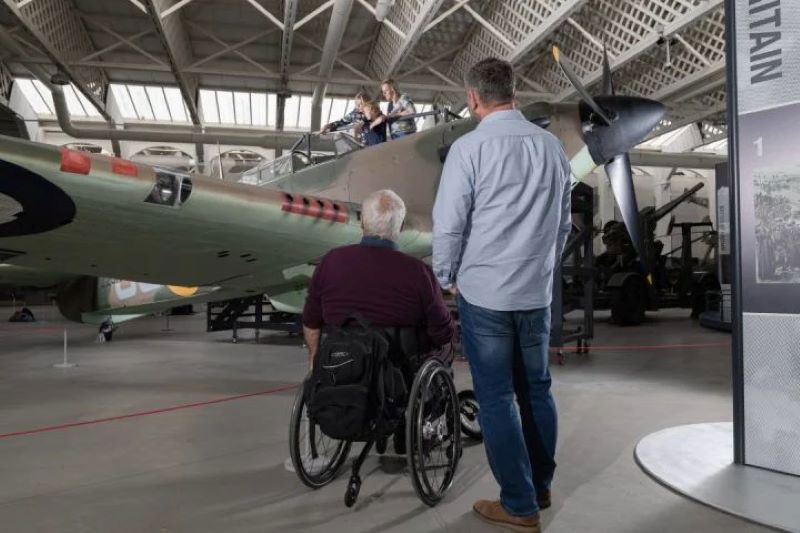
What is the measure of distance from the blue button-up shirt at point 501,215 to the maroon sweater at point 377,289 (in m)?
0.29

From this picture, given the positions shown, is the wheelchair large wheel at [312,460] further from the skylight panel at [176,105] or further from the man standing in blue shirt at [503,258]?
the skylight panel at [176,105]

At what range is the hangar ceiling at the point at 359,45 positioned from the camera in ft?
43.0

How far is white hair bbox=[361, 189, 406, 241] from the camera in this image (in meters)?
2.27

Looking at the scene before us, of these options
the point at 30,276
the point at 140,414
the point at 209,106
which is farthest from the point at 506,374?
the point at 209,106

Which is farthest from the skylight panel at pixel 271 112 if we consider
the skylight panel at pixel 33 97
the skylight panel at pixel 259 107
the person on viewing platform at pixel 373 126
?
the person on viewing platform at pixel 373 126

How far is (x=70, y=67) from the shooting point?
1570cm

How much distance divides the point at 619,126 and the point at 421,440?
419cm

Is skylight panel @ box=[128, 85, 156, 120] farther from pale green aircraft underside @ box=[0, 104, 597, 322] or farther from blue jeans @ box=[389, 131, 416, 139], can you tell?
blue jeans @ box=[389, 131, 416, 139]

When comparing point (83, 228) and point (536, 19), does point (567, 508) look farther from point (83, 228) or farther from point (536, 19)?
point (536, 19)

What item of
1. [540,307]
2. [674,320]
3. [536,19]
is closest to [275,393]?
[540,307]

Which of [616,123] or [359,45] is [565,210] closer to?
[616,123]

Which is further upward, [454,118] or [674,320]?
[454,118]

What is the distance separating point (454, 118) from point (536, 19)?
900 cm

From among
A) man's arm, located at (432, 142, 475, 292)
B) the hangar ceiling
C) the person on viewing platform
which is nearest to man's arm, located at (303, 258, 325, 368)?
man's arm, located at (432, 142, 475, 292)
